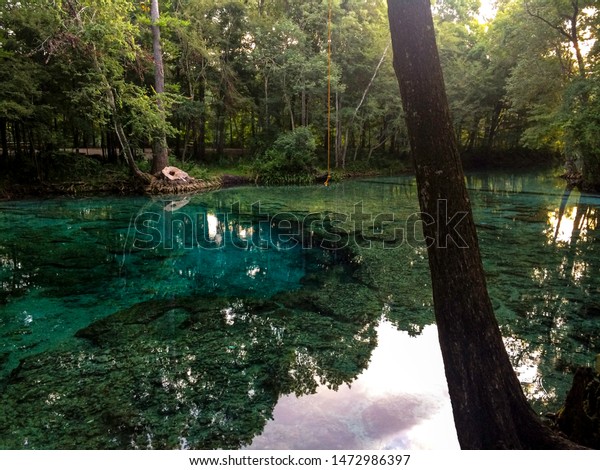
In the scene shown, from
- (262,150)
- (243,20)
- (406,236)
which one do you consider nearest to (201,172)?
(262,150)

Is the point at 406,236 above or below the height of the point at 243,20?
below

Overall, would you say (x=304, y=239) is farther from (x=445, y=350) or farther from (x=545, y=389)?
(x=445, y=350)

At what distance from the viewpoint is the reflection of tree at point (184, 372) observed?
311cm

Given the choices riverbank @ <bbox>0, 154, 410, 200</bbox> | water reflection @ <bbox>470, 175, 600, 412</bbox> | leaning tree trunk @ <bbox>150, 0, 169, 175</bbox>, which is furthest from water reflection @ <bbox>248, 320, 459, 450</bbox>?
riverbank @ <bbox>0, 154, 410, 200</bbox>

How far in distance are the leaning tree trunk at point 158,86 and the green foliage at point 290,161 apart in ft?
20.1

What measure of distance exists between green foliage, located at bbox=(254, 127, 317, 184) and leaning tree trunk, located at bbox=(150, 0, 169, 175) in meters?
6.12

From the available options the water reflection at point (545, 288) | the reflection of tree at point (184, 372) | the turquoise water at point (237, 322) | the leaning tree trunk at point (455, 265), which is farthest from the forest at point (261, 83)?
the leaning tree trunk at point (455, 265)

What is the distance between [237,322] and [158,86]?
15.9 meters

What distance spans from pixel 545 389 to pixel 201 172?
64.9ft

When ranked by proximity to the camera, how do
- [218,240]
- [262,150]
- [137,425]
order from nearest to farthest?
1. [137,425]
2. [218,240]
3. [262,150]

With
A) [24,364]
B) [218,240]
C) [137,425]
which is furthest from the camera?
[218,240]

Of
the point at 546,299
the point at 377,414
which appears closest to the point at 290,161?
the point at 546,299

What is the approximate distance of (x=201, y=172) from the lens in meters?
21.4

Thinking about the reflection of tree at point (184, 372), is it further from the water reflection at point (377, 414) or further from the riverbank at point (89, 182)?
the riverbank at point (89, 182)
